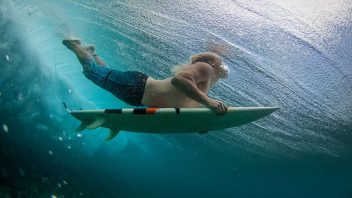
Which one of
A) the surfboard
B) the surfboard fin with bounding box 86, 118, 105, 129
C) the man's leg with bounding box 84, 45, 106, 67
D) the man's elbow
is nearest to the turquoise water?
the man's leg with bounding box 84, 45, 106, 67

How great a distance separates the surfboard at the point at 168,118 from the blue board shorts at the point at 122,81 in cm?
38

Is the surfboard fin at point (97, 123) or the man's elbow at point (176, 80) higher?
the man's elbow at point (176, 80)

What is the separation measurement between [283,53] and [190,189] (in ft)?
322

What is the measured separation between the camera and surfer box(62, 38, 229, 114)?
4934mm

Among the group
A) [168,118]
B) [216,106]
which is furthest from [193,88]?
[168,118]

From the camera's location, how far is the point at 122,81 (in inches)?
231

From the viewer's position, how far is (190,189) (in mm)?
102312

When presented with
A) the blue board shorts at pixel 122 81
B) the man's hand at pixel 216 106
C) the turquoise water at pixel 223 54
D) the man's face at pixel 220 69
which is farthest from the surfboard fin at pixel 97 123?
the turquoise water at pixel 223 54

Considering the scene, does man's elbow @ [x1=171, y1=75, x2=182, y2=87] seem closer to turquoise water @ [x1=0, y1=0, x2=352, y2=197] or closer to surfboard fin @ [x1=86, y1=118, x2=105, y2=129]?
surfboard fin @ [x1=86, y1=118, x2=105, y2=129]

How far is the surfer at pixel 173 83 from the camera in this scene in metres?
4.93

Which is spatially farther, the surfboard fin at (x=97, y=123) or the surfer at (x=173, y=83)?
the surfboard fin at (x=97, y=123)

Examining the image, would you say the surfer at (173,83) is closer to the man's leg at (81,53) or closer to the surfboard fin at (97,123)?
the man's leg at (81,53)

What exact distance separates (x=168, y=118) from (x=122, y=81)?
1.19m

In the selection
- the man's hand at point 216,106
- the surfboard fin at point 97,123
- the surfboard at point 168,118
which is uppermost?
the man's hand at point 216,106
